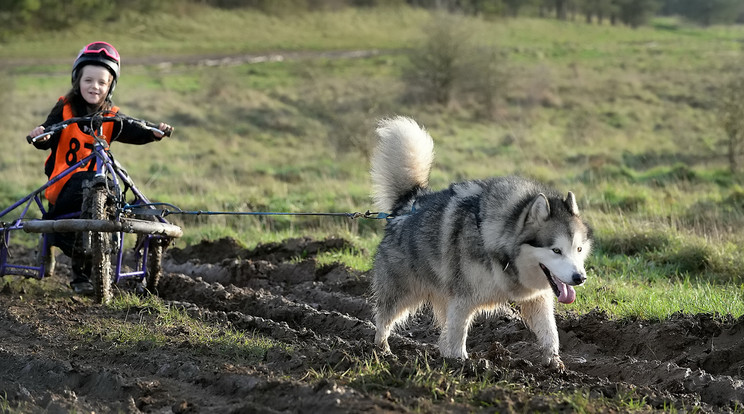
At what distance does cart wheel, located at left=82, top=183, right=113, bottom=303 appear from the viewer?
684cm

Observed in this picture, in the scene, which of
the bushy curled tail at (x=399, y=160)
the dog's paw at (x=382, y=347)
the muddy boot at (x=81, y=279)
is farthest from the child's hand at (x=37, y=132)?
the dog's paw at (x=382, y=347)

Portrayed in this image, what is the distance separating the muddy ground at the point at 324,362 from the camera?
429cm

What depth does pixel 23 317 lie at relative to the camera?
6727 millimetres

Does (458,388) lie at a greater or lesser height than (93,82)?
lesser

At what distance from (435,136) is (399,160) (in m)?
19.9

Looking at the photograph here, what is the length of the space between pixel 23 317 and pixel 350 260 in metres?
3.65

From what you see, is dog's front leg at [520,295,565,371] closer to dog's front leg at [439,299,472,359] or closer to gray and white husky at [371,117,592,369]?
gray and white husky at [371,117,592,369]

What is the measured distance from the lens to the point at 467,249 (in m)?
5.50

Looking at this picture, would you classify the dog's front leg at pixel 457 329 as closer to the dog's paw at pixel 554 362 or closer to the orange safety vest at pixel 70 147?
the dog's paw at pixel 554 362

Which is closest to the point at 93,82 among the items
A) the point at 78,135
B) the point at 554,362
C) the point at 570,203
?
the point at 78,135

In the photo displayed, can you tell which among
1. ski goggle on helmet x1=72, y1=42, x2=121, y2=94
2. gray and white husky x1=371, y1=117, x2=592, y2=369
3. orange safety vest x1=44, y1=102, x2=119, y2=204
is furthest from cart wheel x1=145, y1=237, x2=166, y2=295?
gray and white husky x1=371, y1=117, x2=592, y2=369

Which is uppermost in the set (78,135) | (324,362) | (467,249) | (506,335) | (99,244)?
(78,135)

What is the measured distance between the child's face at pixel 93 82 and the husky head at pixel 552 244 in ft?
14.1

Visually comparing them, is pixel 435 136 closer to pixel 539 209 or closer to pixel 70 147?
pixel 70 147
